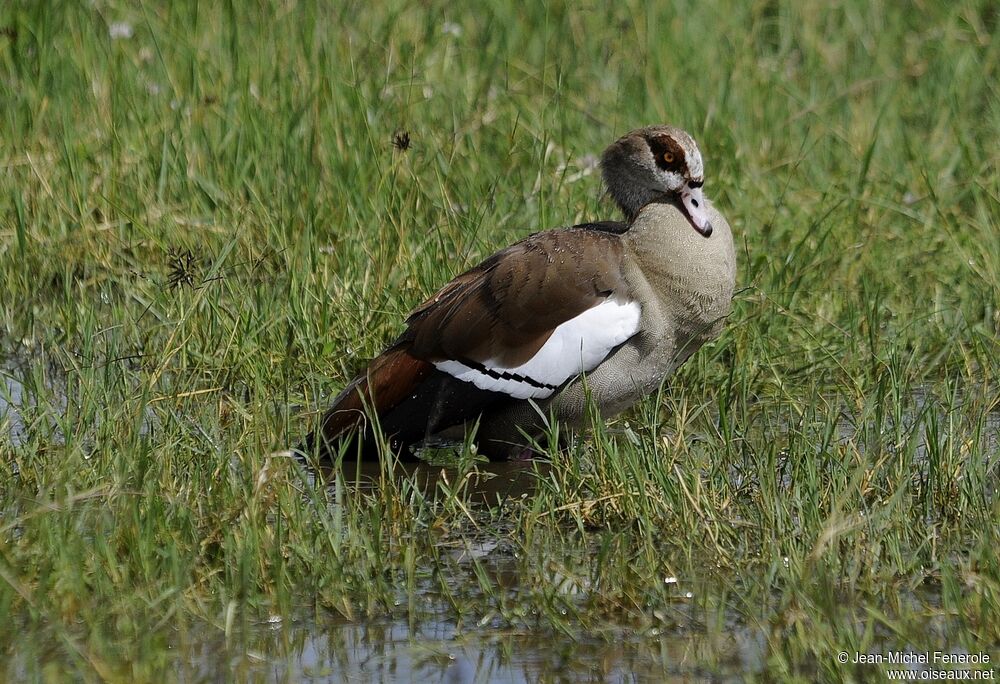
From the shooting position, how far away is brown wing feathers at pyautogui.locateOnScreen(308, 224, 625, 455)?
479 centimetres

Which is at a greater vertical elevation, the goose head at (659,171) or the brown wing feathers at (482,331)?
the goose head at (659,171)

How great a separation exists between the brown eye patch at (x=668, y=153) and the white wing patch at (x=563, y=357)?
1.88 feet

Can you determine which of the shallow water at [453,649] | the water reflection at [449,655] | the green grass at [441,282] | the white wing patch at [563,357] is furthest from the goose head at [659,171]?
the water reflection at [449,655]

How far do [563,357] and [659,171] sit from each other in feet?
2.53

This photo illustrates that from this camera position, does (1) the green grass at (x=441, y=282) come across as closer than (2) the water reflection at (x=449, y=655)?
No

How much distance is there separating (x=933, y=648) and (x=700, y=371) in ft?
7.10

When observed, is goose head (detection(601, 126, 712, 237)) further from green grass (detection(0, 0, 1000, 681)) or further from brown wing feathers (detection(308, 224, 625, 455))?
green grass (detection(0, 0, 1000, 681))

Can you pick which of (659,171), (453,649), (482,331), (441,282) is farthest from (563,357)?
(453,649)

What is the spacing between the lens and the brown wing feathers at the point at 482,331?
479cm

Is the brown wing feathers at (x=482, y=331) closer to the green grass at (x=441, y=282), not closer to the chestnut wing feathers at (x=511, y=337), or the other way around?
the chestnut wing feathers at (x=511, y=337)

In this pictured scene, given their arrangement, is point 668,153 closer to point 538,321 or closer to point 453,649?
point 538,321

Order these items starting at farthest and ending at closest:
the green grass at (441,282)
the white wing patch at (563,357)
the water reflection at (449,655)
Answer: the white wing patch at (563,357)
the green grass at (441,282)
the water reflection at (449,655)

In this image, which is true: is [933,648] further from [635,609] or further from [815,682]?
[635,609]

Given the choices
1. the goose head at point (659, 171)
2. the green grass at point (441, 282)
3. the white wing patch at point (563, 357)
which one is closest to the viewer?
the green grass at point (441, 282)
